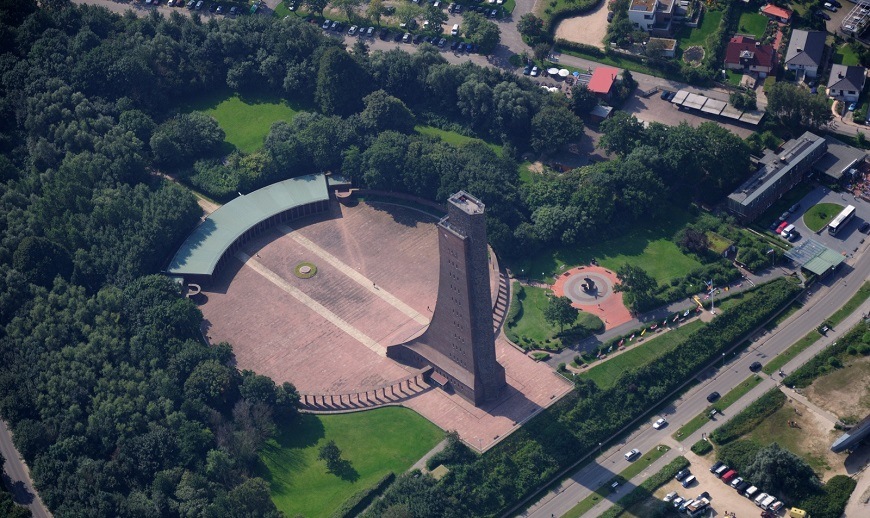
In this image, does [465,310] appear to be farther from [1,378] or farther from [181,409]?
[1,378]

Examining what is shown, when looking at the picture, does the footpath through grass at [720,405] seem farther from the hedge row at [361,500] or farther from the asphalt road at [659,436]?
the hedge row at [361,500]

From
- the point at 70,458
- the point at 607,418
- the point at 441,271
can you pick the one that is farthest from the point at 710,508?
the point at 70,458

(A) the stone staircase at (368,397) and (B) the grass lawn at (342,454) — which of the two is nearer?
(B) the grass lawn at (342,454)

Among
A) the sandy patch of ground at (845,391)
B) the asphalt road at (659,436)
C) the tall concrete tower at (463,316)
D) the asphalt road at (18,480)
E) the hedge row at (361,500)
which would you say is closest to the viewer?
the tall concrete tower at (463,316)

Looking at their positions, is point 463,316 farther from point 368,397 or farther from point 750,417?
point 750,417

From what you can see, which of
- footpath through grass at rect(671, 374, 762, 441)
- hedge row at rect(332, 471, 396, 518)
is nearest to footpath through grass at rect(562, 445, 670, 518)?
footpath through grass at rect(671, 374, 762, 441)

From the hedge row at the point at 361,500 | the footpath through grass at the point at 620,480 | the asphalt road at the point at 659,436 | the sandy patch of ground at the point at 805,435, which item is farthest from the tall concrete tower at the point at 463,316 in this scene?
the sandy patch of ground at the point at 805,435
